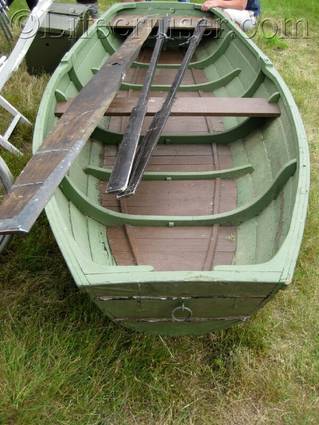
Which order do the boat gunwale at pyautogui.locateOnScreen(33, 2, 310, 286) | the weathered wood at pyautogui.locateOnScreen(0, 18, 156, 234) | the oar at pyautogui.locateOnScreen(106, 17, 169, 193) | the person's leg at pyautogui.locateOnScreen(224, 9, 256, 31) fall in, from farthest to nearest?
the person's leg at pyautogui.locateOnScreen(224, 9, 256, 31) → the oar at pyautogui.locateOnScreen(106, 17, 169, 193) → the boat gunwale at pyautogui.locateOnScreen(33, 2, 310, 286) → the weathered wood at pyautogui.locateOnScreen(0, 18, 156, 234)

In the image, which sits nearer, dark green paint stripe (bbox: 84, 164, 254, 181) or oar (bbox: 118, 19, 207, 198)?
oar (bbox: 118, 19, 207, 198)

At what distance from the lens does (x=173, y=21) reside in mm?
5363

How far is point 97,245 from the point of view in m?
2.79

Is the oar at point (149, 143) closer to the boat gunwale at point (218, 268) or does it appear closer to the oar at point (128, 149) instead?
the oar at point (128, 149)

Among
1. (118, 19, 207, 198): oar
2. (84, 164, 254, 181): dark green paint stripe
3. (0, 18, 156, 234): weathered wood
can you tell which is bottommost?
(84, 164, 254, 181): dark green paint stripe

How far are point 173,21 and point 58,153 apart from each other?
3616 mm

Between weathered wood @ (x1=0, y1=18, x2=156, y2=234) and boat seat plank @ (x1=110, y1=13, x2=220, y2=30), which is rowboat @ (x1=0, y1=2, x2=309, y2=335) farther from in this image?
boat seat plank @ (x1=110, y1=13, x2=220, y2=30)

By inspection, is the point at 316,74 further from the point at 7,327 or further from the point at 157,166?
the point at 7,327

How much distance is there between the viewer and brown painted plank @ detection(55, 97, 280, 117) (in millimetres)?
3438

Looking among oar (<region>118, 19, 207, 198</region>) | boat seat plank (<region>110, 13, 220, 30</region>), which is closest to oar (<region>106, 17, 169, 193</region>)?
oar (<region>118, 19, 207, 198</region>)

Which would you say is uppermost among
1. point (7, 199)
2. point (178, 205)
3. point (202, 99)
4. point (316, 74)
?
point (7, 199)

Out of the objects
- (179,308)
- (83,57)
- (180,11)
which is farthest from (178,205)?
(180,11)

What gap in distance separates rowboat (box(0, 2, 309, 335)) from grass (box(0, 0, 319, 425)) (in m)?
0.36

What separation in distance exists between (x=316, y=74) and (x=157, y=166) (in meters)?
3.83
